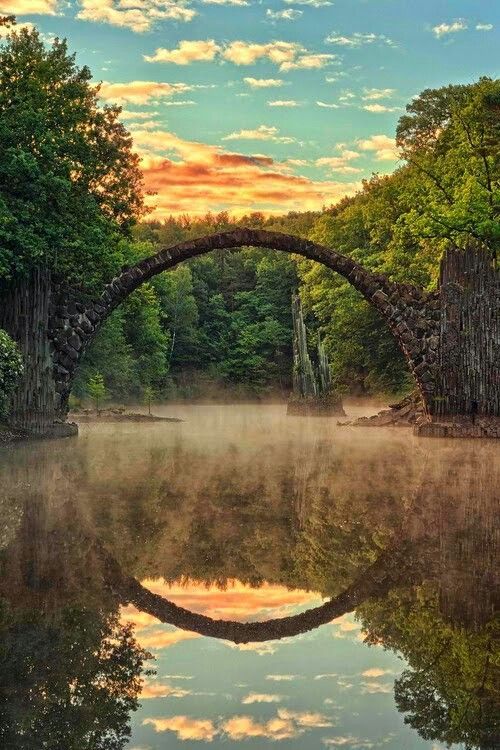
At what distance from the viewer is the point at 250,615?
5.39 metres


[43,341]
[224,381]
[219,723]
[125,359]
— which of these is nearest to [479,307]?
[43,341]

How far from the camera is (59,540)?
24.9 ft

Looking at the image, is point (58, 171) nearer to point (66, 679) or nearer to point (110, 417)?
point (110, 417)

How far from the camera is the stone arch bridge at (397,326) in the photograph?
21500 millimetres

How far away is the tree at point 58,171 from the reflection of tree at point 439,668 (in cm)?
1525

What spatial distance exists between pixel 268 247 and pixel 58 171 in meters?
5.59

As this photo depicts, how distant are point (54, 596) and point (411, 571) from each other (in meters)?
2.50

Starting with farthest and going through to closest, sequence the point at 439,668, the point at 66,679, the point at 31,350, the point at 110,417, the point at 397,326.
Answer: the point at 110,417 → the point at 397,326 → the point at 31,350 → the point at 439,668 → the point at 66,679

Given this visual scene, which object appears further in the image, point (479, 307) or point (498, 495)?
point (479, 307)

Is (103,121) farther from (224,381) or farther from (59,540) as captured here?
(224,381)

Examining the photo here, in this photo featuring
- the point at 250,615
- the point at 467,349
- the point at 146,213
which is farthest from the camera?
the point at 146,213

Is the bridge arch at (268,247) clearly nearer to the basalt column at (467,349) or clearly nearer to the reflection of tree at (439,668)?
the basalt column at (467,349)

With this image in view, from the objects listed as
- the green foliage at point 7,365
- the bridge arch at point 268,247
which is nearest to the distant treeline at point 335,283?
the bridge arch at point 268,247

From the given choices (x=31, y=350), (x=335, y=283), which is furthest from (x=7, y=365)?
(x=335, y=283)
